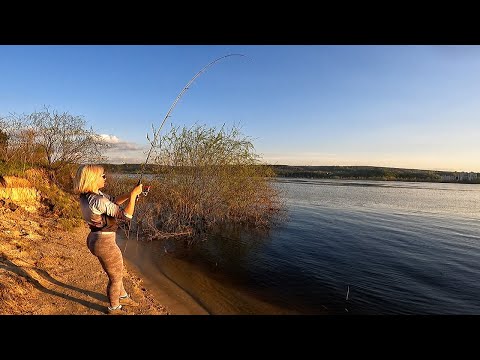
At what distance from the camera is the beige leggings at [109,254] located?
435cm

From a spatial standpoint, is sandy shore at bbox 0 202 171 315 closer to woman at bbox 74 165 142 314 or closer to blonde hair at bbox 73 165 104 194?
woman at bbox 74 165 142 314

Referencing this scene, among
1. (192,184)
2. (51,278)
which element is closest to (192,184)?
(192,184)

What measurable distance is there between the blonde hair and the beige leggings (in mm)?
690

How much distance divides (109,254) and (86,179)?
125 centimetres

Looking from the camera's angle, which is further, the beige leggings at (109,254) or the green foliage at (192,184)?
the green foliage at (192,184)

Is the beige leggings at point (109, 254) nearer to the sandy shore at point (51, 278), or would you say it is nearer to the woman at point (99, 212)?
the woman at point (99, 212)

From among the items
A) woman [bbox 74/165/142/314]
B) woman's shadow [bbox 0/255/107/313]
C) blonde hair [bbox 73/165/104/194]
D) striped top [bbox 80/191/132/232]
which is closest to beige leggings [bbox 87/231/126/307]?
woman [bbox 74/165/142/314]

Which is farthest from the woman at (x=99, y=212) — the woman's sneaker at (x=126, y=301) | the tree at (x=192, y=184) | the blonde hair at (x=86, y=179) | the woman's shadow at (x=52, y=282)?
the tree at (x=192, y=184)

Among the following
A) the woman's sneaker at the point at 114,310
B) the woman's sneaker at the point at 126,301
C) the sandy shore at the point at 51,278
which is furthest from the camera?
the woman's sneaker at the point at 126,301

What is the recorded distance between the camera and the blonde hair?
13.8 feet

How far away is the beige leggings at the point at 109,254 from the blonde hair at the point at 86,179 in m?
0.69

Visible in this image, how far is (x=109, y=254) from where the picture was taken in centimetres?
449

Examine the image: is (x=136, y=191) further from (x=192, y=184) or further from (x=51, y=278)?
(x=192, y=184)
